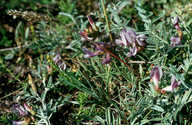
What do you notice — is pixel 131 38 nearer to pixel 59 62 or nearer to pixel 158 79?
pixel 158 79

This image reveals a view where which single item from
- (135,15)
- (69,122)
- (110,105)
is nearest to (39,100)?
(69,122)

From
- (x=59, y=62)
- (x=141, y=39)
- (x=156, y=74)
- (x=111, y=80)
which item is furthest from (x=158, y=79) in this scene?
(x=59, y=62)

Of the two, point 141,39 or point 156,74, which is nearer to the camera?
point 156,74

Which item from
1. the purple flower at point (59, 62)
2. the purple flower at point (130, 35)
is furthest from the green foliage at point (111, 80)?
the purple flower at point (130, 35)

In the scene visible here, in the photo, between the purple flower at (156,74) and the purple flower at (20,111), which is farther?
the purple flower at (20,111)

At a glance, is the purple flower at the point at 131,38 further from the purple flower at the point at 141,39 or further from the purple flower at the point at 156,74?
the purple flower at the point at 156,74

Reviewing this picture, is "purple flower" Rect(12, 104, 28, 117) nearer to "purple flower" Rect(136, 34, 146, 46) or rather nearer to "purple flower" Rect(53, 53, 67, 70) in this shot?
"purple flower" Rect(53, 53, 67, 70)

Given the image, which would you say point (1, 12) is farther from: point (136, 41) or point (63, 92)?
point (136, 41)

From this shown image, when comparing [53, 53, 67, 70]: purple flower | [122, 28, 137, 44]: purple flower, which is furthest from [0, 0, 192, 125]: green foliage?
[122, 28, 137, 44]: purple flower
